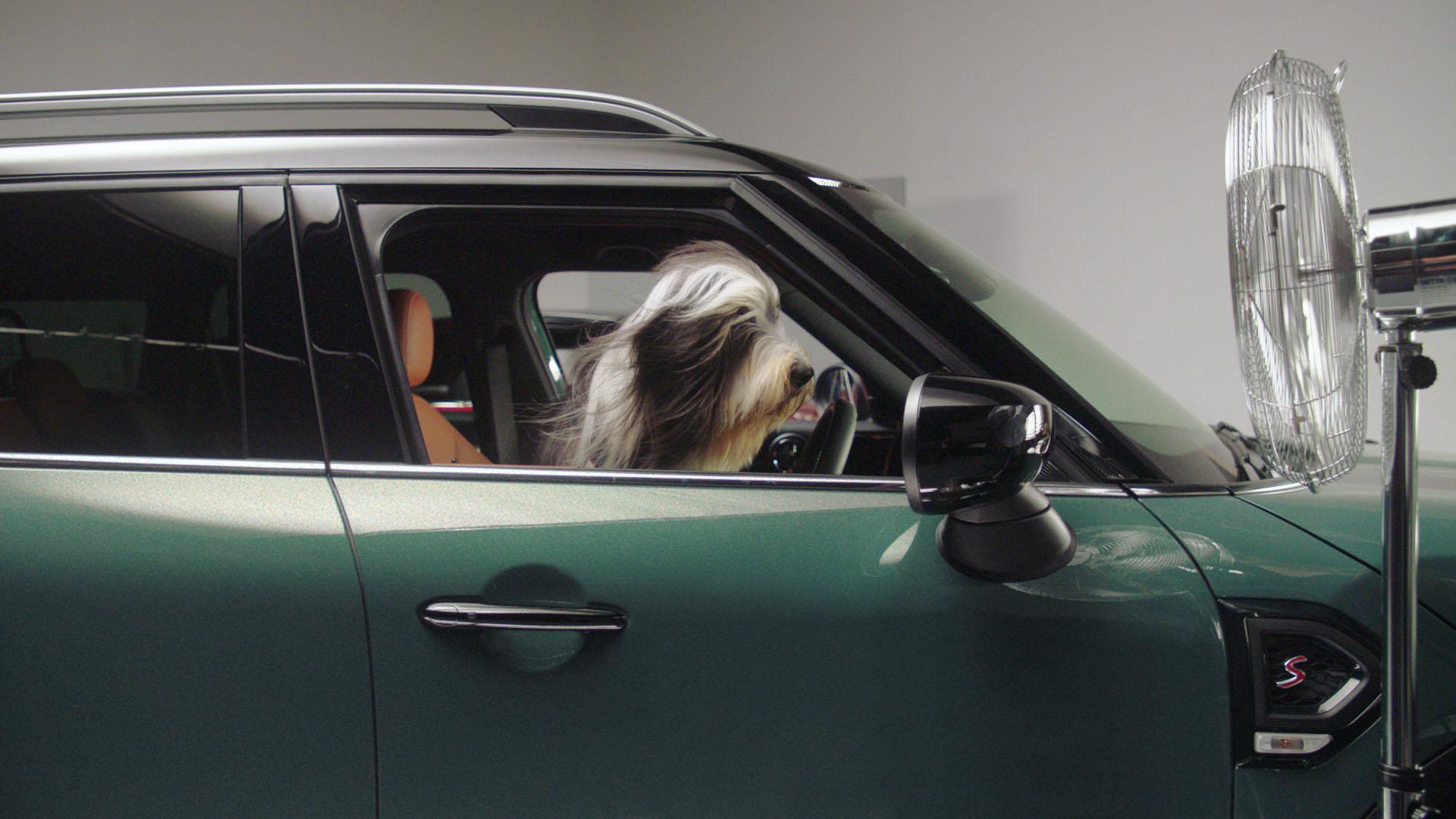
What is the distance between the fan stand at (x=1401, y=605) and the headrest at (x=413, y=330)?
105 centimetres

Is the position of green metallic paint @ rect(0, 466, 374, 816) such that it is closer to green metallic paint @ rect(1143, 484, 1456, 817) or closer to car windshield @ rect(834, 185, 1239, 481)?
car windshield @ rect(834, 185, 1239, 481)

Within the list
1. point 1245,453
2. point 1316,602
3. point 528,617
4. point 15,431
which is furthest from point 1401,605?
point 15,431

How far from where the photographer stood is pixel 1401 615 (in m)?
0.75

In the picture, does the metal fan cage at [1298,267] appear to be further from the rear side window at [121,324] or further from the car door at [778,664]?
the rear side window at [121,324]

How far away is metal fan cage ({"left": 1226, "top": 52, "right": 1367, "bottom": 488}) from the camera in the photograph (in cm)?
79

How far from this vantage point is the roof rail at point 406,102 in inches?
51.8

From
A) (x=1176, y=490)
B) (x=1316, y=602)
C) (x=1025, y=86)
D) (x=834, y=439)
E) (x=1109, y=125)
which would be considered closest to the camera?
(x=1316, y=602)

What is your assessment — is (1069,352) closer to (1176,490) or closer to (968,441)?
(1176,490)

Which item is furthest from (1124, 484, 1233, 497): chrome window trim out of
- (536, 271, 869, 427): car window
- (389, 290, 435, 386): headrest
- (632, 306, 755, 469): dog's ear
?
(389, 290, 435, 386): headrest

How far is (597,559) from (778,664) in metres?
0.21

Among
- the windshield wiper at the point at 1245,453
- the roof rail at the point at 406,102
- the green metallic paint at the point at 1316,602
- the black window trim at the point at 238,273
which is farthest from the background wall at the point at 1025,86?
the green metallic paint at the point at 1316,602

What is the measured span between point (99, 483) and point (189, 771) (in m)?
0.33

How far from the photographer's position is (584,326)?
4.74ft

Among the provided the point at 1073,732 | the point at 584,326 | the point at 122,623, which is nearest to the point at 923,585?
the point at 1073,732
